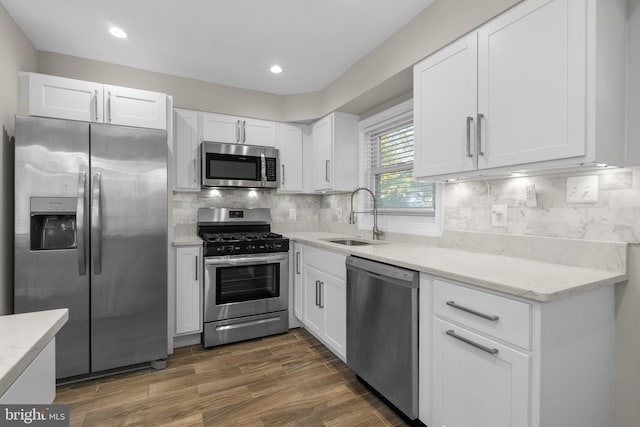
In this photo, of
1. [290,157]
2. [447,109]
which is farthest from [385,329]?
[290,157]

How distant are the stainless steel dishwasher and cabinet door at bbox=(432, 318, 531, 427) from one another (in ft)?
0.46

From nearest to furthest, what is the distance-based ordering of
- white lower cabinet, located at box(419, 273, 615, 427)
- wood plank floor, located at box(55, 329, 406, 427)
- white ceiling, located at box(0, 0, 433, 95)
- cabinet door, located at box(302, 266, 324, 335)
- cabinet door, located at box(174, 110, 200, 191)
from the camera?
white lower cabinet, located at box(419, 273, 615, 427) → wood plank floor, located at box(55, 329, 406, 427) → white ceiling, located at box(0, 0, 433, 95) → cabinet door, located at box(302, 266, 324, 335) → cabinet door, located at box(174, 110, 200, 191)

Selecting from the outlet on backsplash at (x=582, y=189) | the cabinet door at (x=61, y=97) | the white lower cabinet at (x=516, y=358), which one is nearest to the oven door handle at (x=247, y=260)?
the cabinet door at (x=61, y=97)

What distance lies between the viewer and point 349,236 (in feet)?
11.0

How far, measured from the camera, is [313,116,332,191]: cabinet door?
324 cm

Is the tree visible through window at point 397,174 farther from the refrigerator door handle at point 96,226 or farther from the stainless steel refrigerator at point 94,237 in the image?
the refrigerator door handle at point 96,226

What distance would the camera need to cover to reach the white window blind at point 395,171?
261cm

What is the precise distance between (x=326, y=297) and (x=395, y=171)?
4.26 ft

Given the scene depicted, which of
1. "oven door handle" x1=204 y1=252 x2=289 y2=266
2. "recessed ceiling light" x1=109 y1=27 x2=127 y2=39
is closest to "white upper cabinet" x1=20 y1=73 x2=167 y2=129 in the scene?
"recessed ceiling light" x1=109 y1=27 x2=127 y2=39

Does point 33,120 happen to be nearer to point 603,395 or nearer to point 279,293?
point 279,293

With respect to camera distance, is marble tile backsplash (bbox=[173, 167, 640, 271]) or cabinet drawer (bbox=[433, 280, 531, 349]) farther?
marble tile backsplash (bbox=[173, 167, 640, 271])

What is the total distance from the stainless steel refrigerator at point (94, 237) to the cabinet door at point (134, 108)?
25 centimetres

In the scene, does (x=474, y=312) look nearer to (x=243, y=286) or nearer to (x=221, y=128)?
(x=243, y=286)

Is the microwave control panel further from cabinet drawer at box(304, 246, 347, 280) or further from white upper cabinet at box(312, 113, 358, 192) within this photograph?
cabinet drawer at box(304, 246, 347, 280)
